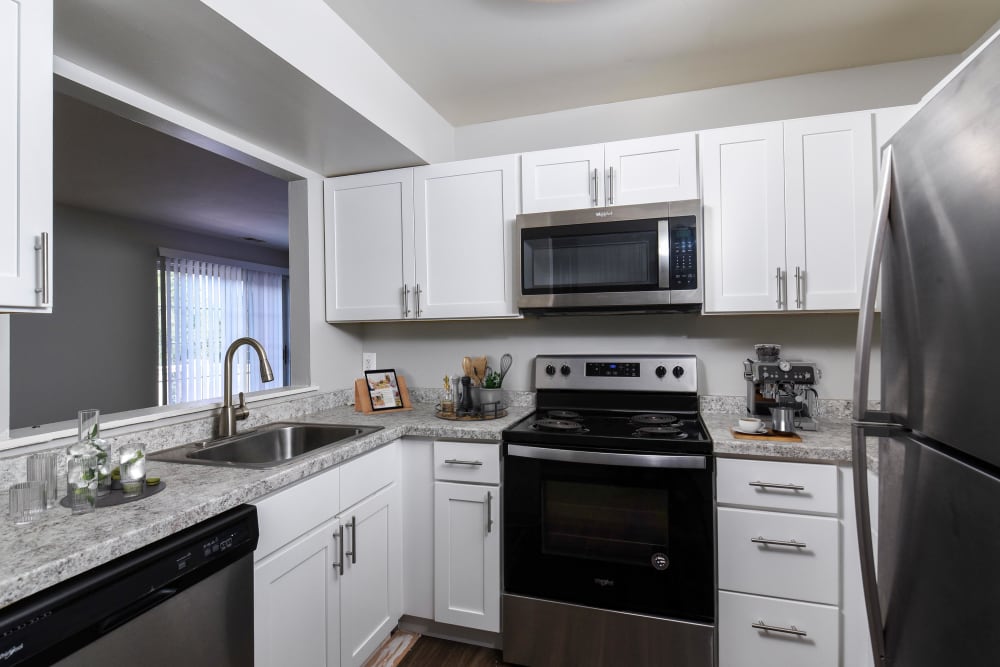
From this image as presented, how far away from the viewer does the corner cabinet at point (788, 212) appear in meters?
1.85

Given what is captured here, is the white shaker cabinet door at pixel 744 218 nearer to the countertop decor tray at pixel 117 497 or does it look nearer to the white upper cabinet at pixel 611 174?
the white upper cabinet at pixel 611 174

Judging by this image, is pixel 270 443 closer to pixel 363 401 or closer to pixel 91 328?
pixel 363 401

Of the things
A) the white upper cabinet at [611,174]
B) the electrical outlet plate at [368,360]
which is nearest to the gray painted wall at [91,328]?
the electrical outlet plate at [368,360]

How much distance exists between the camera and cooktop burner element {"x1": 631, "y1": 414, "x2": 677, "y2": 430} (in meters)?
2.04

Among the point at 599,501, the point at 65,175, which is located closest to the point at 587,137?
the point at 599,501

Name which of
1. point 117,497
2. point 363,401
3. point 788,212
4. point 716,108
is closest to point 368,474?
point 363,401

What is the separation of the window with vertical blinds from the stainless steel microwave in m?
3.94

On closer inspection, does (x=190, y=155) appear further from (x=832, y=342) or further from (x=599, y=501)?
(x=832, y=342)

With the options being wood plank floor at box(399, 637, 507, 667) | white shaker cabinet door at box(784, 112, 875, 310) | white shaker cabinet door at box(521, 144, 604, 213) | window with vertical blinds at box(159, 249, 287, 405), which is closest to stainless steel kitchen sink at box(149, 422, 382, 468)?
wood plank floor at box(399, 637, 507, 667)

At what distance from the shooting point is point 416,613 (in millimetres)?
2068

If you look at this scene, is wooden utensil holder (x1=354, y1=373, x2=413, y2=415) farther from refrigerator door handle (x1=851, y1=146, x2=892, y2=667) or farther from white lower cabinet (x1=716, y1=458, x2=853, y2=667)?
refrigerator door handle (x1=851, y1=146, x2=892, y2=667)

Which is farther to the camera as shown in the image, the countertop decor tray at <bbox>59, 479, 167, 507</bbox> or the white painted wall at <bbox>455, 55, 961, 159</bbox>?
the white painted wall at <bbox>455, 55, 961, 159</bbox>

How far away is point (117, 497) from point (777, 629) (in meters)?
1.98

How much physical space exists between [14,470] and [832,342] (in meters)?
2.87
